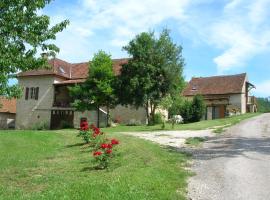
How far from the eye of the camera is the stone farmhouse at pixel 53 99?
53250 mm

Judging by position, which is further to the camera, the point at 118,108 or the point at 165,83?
the point at 118,108

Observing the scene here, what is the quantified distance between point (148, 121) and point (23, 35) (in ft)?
106

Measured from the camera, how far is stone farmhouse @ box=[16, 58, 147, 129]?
5325 centimetres

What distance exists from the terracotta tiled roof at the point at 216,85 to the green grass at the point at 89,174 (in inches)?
1685

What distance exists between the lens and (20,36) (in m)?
15.9

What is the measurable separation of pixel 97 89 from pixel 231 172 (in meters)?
32.0

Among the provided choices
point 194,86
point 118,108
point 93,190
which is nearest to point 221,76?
point 194,86

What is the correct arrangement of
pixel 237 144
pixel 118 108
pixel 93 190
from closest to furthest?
1. pixel 93 190
2. pixel 237 144
3. pixel 118 108

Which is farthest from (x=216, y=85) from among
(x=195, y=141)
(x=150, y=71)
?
(x=195, y=141)

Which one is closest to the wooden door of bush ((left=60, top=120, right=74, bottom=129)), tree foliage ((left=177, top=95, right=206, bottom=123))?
bush ((left=60, top=120, right=74, bottom=129))

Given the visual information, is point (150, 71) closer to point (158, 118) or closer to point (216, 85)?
point (158, 118)

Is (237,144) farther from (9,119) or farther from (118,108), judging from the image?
(9,119)

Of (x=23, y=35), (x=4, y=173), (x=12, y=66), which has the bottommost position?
(x=4, y=173)

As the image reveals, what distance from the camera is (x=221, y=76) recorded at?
66.6m
